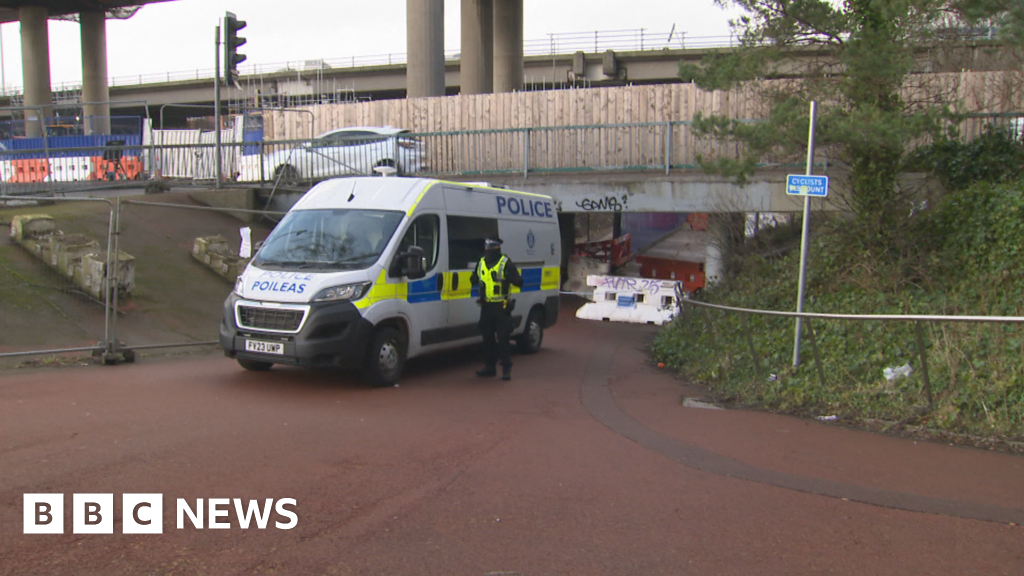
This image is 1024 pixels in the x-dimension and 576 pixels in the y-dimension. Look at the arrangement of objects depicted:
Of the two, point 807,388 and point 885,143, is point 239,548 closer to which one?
point 807,388

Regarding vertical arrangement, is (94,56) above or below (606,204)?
above

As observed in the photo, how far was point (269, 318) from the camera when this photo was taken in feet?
30.5

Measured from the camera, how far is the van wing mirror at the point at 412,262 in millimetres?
9797

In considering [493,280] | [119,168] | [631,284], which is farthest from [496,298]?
[119,168]

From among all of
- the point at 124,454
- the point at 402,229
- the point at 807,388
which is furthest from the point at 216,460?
the point at 807,388

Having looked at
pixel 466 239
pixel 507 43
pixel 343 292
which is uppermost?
pixel 507 43

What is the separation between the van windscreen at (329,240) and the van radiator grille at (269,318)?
2.03 ft

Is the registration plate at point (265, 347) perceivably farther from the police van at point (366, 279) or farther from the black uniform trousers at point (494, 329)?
the black uniform trousers at point (494, 329)

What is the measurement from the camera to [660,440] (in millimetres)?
7574

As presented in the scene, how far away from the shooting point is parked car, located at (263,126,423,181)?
68.0 ft

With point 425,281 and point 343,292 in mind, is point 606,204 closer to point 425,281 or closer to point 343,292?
point 425,281

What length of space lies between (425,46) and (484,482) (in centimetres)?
2712

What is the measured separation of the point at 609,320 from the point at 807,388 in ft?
36.2

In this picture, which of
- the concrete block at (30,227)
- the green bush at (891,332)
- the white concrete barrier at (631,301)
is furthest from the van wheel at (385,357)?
the white concrete barrier at (631,301)
